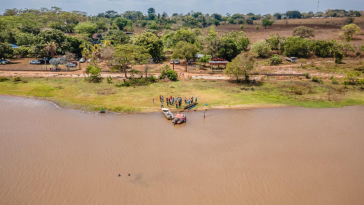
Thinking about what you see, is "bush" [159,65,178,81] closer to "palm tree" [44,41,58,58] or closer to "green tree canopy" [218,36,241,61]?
"green tree canopy" [218,36,241,61]

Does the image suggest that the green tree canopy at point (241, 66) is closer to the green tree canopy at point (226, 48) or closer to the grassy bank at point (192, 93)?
the grassy bank at point (192, 93)

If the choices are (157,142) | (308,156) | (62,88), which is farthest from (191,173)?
(62,88)

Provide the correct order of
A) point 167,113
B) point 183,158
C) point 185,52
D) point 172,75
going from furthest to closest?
point 185,52
point 172,75
point 167,113
point 183,158

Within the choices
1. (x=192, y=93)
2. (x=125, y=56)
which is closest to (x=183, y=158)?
(x=192, y=93)

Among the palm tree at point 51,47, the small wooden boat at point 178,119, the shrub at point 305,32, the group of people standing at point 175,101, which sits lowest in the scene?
the small wooden boat at point 178,119

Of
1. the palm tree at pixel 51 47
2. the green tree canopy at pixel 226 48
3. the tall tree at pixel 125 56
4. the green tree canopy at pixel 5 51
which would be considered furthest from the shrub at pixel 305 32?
the green tree canopy at pixel 5 51

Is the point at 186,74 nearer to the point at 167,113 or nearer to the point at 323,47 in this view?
the point at 167,113

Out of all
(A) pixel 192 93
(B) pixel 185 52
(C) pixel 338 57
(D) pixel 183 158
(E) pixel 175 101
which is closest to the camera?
(D) pixel 183 158
